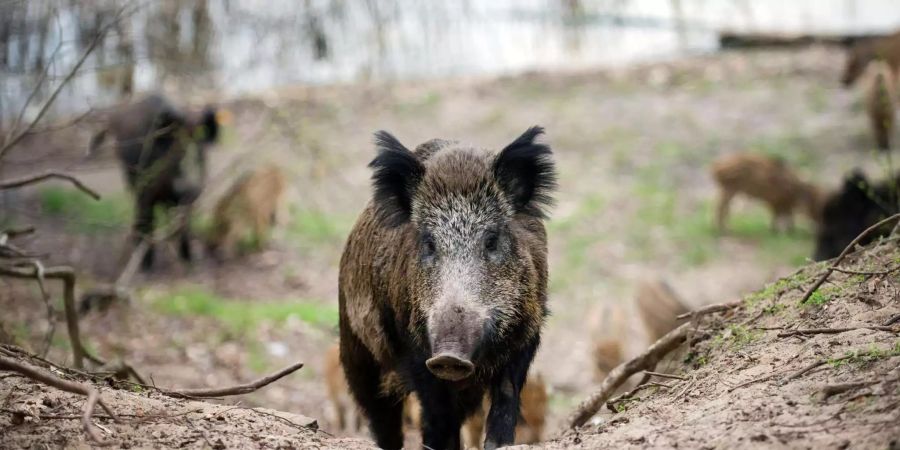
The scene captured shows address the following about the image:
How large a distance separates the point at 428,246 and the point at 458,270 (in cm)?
27

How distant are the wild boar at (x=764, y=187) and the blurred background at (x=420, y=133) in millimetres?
435

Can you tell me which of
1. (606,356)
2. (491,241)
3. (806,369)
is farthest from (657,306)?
(806,369)

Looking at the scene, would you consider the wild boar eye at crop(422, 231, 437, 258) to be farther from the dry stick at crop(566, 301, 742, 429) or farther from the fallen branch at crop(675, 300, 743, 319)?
the fallen branch at crop(675, 300, 743, 319)

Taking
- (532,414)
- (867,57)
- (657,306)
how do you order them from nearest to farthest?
(532,414), (657,306), (867,57)

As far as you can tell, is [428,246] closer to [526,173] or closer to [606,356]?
[526,173]

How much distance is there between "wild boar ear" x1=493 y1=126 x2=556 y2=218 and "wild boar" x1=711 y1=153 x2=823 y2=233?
1021cm

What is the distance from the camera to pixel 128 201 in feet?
49.6

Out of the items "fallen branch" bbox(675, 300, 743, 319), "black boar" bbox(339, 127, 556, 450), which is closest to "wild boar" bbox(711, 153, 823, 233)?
"fallen branch" bbox(675, 300, 743, 319)

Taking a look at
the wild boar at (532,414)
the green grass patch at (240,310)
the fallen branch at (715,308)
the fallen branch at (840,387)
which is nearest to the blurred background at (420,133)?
the green grass patch at (240,310)

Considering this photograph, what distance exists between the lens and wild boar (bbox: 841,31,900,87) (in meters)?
17.7

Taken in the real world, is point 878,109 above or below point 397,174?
below

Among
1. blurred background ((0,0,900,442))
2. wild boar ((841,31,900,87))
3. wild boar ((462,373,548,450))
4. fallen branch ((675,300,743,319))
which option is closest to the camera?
fallen branch ((675,300,743,319))

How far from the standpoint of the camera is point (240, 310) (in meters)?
11.7

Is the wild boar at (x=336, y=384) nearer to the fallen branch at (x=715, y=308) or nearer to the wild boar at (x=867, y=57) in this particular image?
the fallen branch at (x=715, y=308)
